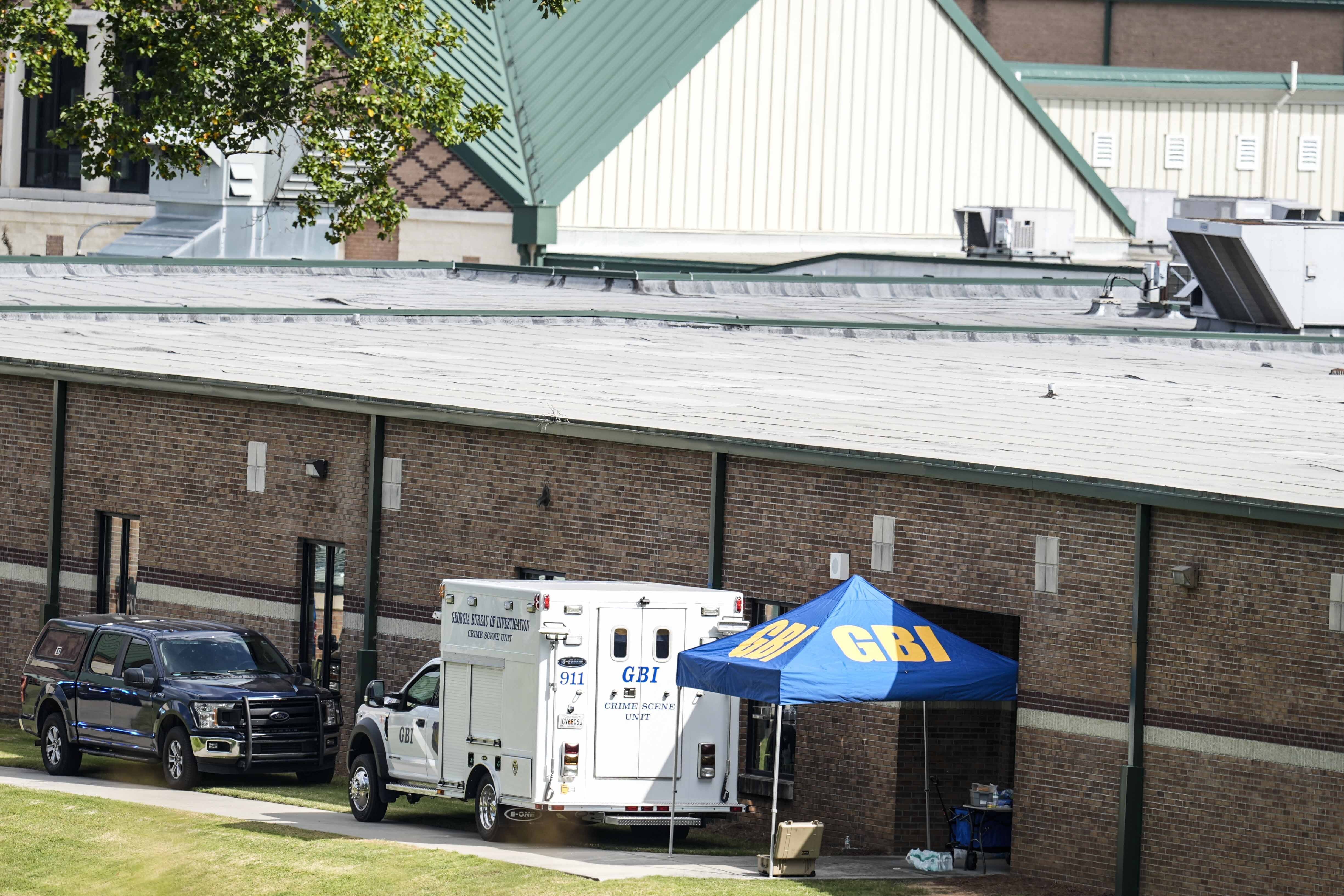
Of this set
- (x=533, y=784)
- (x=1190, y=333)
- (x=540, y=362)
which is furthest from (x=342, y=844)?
(x=1190, y=333)

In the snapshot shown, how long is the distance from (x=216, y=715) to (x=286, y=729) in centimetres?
88

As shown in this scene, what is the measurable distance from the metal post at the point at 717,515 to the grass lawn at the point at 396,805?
2437mm

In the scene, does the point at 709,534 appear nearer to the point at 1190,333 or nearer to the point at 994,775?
the point at 994,775

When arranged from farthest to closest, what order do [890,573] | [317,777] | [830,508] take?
[317,777] < [830,508] < [890,573]

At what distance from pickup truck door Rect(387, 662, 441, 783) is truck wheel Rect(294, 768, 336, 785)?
10.3ft

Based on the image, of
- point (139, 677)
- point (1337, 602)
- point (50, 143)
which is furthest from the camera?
point (50, 143)

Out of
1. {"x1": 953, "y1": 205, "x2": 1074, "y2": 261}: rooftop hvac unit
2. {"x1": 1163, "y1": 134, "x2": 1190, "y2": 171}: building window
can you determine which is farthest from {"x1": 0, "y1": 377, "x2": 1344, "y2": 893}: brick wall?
{"x1": 1163, "y1": 134, "x2": 1190, "y2": 171}: building window

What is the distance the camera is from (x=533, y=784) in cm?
2098

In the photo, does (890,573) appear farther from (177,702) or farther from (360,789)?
(177,702)

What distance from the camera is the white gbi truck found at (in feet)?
69.1

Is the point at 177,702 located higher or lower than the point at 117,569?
lower

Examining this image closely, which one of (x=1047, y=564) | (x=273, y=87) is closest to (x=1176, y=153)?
(x=273, y=87)

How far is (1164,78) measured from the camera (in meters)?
66.7

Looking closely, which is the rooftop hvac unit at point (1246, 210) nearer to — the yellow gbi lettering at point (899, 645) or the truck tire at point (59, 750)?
the yellow gbi lettering at point (899, 645)
